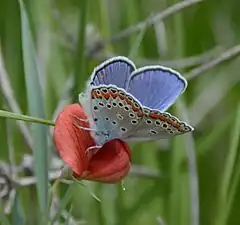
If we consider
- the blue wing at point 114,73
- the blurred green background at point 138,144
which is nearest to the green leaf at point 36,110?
the blurred green background at point 138,144

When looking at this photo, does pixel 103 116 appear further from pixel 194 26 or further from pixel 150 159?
pixel 194 26

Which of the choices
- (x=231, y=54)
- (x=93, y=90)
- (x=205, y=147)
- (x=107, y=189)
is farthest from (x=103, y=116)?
(x=107, y=189)

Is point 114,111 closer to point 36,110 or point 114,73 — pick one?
point 114,73

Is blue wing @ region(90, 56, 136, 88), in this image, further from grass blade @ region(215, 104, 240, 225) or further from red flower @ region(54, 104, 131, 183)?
grass blade @ region(215, 104, 240, 225)

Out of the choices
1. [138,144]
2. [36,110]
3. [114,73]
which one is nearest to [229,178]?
[36,110]

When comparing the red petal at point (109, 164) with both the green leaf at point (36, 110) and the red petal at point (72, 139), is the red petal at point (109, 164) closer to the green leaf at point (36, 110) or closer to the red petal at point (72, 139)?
the red petal at point (72, 139)

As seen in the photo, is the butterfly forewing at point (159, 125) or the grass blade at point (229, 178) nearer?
the butterfly forewing at point (159, 125)
